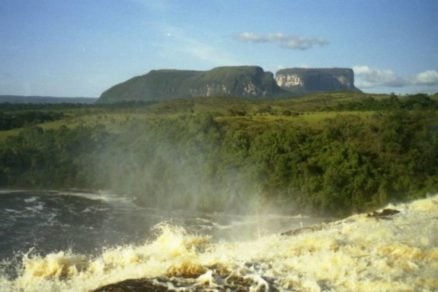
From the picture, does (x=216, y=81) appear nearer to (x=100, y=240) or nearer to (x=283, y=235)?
(x=100, y=240)

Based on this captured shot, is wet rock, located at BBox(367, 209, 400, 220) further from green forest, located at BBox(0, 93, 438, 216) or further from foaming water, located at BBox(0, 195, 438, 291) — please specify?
green forest, located at BBox(0, 93, 438, 216)

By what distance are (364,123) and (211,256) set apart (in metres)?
38.8

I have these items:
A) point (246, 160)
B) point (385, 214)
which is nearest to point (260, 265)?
point (385, 214)

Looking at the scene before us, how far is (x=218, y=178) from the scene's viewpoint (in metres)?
41.5

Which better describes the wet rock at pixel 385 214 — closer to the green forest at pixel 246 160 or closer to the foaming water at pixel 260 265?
the foaming water at pixel 260 265

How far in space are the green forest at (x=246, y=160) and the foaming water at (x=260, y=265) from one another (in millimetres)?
26869

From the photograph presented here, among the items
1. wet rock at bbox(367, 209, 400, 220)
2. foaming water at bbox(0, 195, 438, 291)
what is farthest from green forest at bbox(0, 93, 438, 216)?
foaming water at bbox(0, 195, 438, 291)

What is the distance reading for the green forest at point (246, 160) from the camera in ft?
124

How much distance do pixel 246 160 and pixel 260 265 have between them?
110 ft

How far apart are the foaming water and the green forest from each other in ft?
88.2

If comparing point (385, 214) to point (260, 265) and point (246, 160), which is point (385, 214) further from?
point (246, 160)

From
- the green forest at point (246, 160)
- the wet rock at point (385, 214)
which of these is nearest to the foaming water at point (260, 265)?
the wet rock at point (385, 214)

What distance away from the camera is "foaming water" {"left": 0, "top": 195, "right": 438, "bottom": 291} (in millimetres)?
7855

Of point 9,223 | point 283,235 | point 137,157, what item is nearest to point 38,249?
point 9,223
